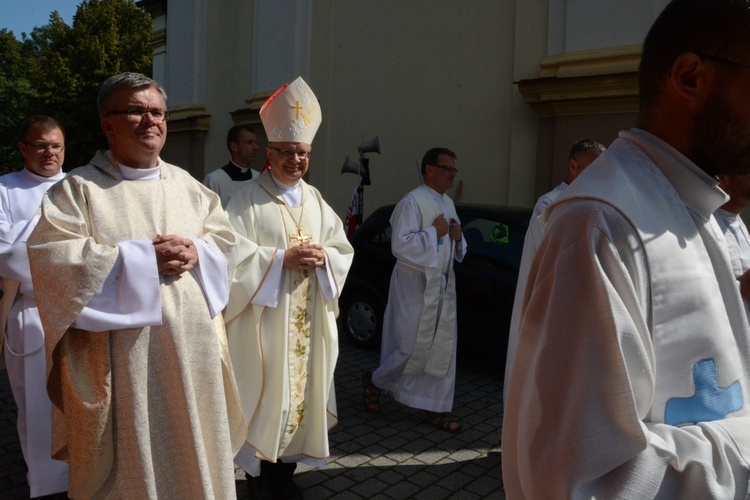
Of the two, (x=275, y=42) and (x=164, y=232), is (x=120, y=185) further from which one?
(x=275, y=42)

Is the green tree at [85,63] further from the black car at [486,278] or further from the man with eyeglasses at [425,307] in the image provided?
Result: the man with eyeglasses at [425,307]

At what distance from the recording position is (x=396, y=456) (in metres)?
4.20

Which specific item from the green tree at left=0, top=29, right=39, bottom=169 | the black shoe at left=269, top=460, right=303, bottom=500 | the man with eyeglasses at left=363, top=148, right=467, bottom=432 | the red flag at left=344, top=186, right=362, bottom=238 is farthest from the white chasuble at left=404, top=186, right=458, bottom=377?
the green tree at left=0, top=29, right=39, bottom=169

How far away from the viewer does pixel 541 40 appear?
26.4 ft

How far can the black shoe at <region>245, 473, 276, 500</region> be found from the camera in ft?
11.5

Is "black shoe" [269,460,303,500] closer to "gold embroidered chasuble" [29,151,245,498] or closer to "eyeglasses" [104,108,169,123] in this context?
"gold embroidered chasuble" [29,151,245,498]

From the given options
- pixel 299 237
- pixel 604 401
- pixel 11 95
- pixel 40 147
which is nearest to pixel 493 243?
pixel 299 237

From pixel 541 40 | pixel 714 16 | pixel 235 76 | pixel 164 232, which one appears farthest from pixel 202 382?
pixel 235 76

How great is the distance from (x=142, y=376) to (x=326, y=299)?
4.43ft

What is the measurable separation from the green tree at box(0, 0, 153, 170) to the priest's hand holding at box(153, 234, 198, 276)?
27361 mm

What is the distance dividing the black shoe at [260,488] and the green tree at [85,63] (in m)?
26.8

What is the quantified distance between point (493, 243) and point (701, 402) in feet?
16.3

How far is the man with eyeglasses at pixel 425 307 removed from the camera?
4777 mm

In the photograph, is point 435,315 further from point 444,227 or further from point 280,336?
point 280,336
